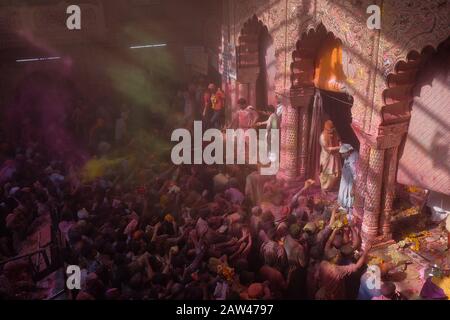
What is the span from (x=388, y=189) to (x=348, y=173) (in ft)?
3.95

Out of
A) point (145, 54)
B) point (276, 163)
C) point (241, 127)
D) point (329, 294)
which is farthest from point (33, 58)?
point (329, 294)

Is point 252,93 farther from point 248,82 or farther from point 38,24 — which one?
point 38,24

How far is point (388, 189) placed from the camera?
7949mm

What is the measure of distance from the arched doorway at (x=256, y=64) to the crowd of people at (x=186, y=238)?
408 centimetres

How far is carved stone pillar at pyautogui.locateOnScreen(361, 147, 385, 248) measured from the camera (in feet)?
25.3

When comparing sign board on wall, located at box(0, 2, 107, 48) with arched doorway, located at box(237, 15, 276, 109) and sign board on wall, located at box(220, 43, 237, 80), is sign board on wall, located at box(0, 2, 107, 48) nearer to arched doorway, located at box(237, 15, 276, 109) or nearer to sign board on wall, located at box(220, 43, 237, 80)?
sign board on wall, located at box(220, 43, 237, 80)

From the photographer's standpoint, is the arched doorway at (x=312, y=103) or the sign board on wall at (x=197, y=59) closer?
the arched doorway at (x=312, y=103)

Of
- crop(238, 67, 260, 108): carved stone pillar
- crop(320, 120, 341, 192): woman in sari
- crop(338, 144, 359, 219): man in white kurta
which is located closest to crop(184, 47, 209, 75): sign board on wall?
crop(238, 67, 260, 108): carved stone pillar

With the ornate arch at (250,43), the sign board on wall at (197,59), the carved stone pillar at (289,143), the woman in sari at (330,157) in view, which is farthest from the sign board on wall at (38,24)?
the woman in sari at (330,157)

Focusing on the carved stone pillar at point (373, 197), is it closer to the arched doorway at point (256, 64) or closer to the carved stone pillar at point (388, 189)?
the carved stone pillar at point (388, 189)

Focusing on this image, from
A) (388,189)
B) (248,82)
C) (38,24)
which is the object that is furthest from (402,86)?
(38,24)

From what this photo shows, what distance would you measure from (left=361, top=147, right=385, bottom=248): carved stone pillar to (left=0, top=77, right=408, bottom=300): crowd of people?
549 millimetres

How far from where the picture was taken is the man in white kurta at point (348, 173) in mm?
9016
